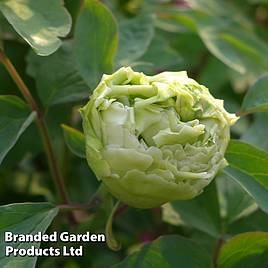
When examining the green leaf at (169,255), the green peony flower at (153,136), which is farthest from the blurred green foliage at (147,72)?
the green peony flower at (153,136)

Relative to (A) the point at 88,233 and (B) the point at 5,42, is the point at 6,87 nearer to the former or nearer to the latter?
(B) the point at 5,42

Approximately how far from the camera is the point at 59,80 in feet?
3.43

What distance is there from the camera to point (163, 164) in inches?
29.1

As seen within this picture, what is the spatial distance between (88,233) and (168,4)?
0.62 meters

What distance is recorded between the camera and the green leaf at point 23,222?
0.81 m

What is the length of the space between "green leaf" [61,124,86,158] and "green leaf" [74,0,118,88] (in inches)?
2.8

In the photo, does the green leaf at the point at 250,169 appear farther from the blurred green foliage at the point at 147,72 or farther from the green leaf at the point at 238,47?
the green leaf at the point at 238,47

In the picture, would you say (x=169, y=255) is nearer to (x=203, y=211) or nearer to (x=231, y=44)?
(x=203, y=211)

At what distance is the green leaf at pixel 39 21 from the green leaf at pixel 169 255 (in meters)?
0.28

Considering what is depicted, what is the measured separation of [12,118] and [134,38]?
0.86 ft

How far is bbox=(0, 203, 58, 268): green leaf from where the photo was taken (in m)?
0.81

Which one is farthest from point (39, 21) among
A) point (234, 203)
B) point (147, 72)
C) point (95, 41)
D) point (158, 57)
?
point (234, 203)

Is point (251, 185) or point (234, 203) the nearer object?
point (251, 185)

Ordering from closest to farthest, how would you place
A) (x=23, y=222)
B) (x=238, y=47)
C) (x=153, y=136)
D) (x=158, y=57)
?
(x=153, y=136)
(x=23, y=222)
(x=158, y=57)
(x=238, y=47)
